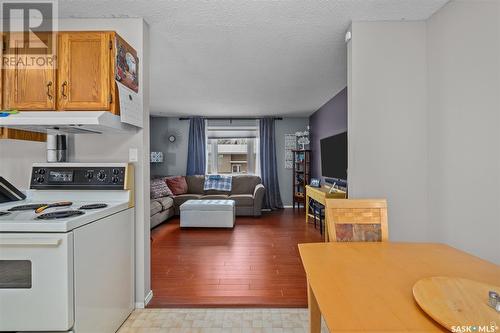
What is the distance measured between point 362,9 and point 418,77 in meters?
0.74

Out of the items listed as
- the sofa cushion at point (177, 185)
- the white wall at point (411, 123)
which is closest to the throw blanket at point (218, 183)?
the sofa cushion at point (177, 185)

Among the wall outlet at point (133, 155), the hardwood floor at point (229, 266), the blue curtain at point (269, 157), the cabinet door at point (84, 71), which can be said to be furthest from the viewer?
the blue curtain at point (269, 157)

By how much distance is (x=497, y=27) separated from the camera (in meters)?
1.59

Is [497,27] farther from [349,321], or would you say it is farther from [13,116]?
[13,116]

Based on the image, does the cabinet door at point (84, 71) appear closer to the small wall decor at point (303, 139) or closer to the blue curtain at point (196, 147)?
the blue curtain at point (196, 147)

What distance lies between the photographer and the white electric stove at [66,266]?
4.31 ft

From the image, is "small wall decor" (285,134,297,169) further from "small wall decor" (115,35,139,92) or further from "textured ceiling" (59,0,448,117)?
"small wall decor" (115,35,139,92)

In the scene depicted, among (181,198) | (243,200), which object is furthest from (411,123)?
(181,198)

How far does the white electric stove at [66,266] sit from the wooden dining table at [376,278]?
120 centimetres

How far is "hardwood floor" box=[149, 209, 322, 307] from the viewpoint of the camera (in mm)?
2314

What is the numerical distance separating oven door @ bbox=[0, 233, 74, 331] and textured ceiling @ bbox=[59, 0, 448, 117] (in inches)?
68.0

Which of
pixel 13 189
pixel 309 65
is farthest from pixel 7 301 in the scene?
pixel 309 65

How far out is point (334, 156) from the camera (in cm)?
466

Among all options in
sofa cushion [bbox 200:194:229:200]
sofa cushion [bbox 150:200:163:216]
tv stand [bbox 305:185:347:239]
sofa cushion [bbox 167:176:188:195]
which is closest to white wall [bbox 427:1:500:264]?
tv stand [bbox 305:185:347:239]
